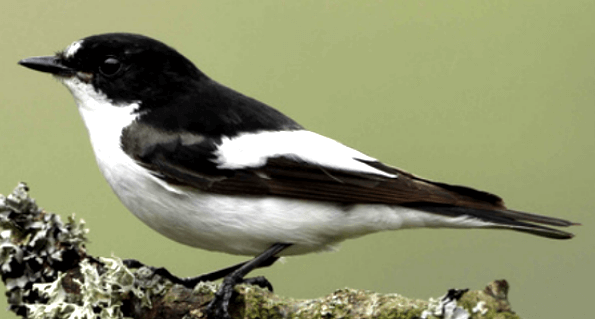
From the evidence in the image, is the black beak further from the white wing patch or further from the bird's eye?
the white wing patch

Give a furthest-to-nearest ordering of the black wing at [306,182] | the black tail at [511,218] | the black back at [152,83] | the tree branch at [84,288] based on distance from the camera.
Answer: the black back at [152,83], the black wing at [306,182], the black tail at [511,218], the tree branch at [84,288]

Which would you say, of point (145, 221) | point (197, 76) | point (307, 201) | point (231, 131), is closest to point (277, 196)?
point (307, 201)

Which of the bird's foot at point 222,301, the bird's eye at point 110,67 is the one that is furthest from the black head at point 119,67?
the bird's foot at point 222,301

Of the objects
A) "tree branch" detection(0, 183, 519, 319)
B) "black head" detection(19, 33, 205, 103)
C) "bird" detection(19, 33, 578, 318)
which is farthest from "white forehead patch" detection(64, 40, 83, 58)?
"tree branch" detection(0, 183, 519, 319)

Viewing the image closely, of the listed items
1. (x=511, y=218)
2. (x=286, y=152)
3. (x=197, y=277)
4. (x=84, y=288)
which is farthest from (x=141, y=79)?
(x=511, y=218)

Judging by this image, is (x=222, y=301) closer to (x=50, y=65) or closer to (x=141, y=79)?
(x=141, y=79)

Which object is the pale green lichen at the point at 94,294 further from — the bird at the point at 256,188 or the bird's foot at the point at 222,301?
the bird at the point at 256,188

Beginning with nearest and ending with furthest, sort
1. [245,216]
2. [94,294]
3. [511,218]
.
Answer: [94,294] → [511,218] → [245,216]
